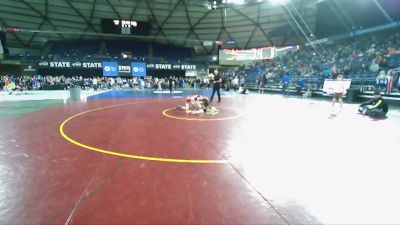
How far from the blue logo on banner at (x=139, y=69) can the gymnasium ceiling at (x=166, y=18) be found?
560 cm

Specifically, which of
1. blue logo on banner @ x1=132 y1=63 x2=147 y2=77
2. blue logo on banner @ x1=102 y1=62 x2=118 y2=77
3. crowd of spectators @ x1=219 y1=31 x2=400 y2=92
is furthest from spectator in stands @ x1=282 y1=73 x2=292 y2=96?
blue logo on banner @ x1=102 y1=62 x2=118 y2=77

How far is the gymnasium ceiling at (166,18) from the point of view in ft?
102

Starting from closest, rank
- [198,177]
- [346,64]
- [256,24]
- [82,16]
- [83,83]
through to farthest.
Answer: [198,177] < [346,64] < [83,83] < [82,16] < [256,24]

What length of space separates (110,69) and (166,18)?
410 inches

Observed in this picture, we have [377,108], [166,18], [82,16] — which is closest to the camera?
[377,108]

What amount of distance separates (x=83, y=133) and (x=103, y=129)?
1.90 feet

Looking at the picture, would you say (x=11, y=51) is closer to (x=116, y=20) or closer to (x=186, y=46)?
(x=116, y=20)

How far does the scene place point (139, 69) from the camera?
3641cm

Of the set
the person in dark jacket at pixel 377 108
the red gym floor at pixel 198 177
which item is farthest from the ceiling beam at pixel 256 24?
the red gym floor at pixel 198 177

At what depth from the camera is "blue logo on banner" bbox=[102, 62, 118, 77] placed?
34469mm

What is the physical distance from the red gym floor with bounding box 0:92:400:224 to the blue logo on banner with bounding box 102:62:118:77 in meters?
29.5

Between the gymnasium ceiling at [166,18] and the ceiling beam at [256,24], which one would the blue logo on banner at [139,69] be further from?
the ceiling beam at [256,24]

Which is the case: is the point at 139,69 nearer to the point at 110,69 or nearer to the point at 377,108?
the point at 110,69

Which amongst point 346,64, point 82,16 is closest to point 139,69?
point 82,16
